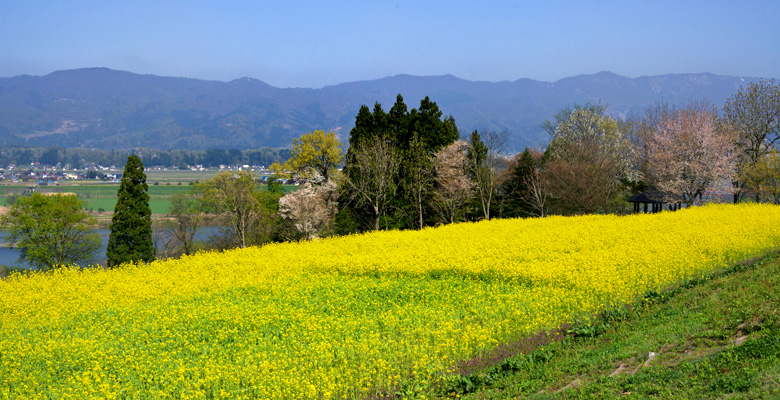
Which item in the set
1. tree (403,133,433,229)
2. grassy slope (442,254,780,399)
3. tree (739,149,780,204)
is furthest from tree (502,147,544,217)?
grassy slope (442,254,780,399)

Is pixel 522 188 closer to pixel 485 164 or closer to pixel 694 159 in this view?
pixel 485 164

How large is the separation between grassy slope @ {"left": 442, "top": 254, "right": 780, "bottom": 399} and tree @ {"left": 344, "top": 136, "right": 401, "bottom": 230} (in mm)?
32450

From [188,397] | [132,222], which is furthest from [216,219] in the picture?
[188,397]

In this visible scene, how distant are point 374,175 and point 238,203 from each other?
17736 millimetres

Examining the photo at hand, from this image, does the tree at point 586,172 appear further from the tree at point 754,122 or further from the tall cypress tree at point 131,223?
the tall cypress tree at point 131,223

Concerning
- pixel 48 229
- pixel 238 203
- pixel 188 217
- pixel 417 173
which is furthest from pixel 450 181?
pixel 48 229

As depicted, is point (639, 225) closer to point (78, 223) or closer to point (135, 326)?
point (135, 326)

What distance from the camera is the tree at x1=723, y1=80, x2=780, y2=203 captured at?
4703 centimetres

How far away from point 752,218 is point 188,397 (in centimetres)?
3054

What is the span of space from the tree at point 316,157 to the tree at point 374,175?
4052 mm

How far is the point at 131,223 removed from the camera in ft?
140

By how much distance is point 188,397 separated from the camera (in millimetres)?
9781

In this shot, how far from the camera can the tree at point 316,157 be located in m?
51.8

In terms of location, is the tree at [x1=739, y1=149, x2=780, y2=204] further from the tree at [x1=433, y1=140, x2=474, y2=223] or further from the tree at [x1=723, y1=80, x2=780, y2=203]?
the tree at [x1=433, y1=140, x2=474, y2=223]
